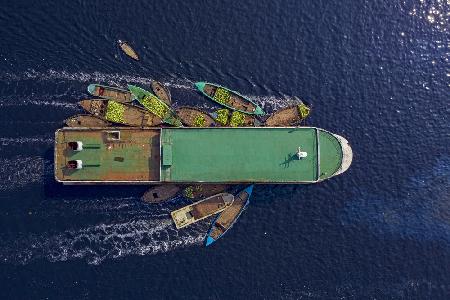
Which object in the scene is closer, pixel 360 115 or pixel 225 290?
pixel 225 290

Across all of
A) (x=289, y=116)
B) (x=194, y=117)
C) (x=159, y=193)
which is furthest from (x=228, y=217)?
(x=289, y=116)

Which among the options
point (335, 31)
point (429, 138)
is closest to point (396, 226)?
point (429, 138)

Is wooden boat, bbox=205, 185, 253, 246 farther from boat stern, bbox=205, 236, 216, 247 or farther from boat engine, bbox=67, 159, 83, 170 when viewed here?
boat engine, bbox=67, 159, 83, 170

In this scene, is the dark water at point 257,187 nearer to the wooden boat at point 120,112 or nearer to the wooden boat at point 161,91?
the wooden boat at point 161,91

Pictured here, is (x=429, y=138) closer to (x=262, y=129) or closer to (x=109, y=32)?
Result: (x=262, y=129)

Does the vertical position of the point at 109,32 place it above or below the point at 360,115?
above

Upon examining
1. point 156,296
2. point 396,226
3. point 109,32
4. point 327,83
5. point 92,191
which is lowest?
point 156,296
